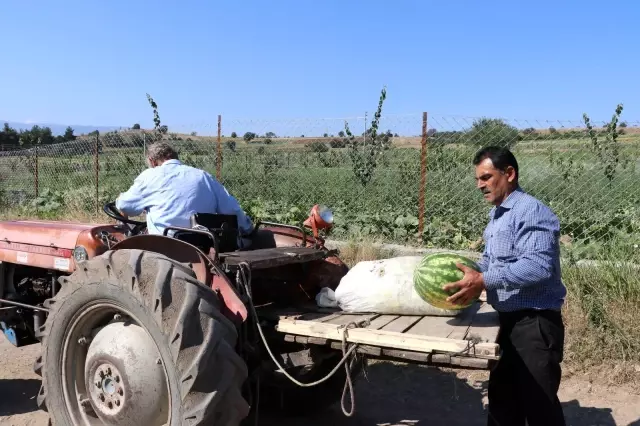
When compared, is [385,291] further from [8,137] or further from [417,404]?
[8,137]

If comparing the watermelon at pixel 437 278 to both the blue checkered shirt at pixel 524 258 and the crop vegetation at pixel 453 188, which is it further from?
the crop vegetation at pixel 453 188

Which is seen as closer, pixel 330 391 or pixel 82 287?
pixel 82 287

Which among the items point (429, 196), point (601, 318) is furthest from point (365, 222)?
point (601, 318)

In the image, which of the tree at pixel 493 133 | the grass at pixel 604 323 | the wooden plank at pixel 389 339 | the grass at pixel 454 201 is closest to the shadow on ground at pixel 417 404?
the grass at pixel 604 323

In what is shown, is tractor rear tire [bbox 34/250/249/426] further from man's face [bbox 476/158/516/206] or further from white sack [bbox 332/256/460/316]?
man's face [bbox 476/158/516/206]

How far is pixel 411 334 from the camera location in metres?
2.81

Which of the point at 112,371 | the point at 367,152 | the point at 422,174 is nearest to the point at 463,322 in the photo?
the point at 112,371

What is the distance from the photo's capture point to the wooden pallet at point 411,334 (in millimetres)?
2627

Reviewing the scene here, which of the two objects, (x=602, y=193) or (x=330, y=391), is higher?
(x=602, y=193)

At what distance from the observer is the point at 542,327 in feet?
10.2

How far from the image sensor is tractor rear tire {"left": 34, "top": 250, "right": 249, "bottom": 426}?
292 cm

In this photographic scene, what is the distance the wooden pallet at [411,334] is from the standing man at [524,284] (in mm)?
168

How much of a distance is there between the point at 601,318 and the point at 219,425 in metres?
3.77

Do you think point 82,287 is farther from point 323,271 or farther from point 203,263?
point 323,271
